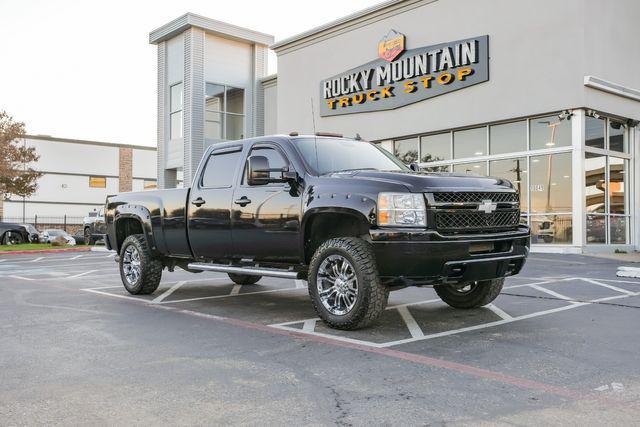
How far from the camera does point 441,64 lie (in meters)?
21.2

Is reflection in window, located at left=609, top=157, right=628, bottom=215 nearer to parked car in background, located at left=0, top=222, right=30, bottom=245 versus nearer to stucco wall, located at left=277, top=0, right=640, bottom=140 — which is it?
stucco wall, located at left=277, top=0, right=640, bottom=140

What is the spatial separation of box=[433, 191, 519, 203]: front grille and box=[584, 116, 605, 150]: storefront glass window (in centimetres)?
1319

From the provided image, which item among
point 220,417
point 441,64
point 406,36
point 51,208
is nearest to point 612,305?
point 220,417

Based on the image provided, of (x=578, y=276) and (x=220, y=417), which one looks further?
(x=578, y=276)

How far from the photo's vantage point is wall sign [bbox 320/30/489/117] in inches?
801

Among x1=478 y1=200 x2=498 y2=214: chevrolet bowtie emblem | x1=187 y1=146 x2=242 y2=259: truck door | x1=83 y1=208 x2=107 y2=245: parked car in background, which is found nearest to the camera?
x1=478 y1=200 x2=498 y2=214: chevrolet bowtie emblem

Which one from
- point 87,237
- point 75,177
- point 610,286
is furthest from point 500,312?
point 75,177

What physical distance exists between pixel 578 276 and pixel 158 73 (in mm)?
26086

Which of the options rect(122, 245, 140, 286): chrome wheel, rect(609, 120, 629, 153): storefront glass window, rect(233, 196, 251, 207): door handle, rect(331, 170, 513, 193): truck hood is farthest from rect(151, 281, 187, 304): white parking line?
rect(609, 120, 629, 153): storefront glass window

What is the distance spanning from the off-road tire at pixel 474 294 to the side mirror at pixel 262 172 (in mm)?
2394

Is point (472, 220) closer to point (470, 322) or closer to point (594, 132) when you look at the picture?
point (470, 322)

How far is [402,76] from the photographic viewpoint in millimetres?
22531

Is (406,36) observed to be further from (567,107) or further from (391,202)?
(391,202)

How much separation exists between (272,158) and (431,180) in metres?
2.27
